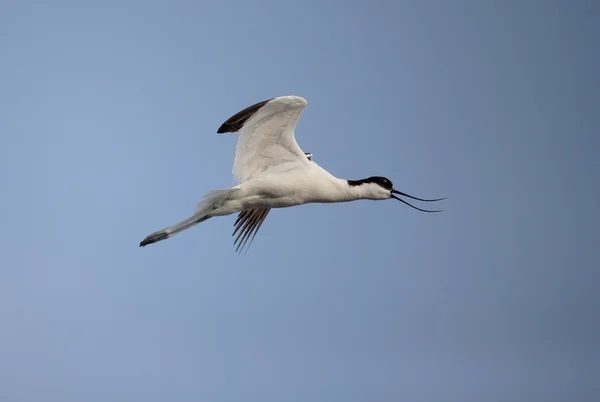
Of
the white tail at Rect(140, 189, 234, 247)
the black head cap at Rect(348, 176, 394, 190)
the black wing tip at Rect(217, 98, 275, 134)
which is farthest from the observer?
the black head cap at Rect(348, 176, 394, 190)

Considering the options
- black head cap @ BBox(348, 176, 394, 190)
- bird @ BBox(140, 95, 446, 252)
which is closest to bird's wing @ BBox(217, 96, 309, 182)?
bird @ BBox(140, 95, 446, 252)

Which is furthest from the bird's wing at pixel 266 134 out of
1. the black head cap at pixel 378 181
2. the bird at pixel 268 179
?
the black head cap at pixel 378 181

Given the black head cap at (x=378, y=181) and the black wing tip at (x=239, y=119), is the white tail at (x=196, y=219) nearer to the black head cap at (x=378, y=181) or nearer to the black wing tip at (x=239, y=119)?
the black wing tip at (x=239, y=119)

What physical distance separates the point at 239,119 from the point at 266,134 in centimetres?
63

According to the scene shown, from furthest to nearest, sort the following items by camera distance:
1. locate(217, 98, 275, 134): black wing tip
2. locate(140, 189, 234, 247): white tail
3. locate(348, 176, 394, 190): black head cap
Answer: locate(348, 176, 394, 190): black head cap → locate(140, 189, 234, 247): white tail → locate(217, 98, 275, 134): black wing tip

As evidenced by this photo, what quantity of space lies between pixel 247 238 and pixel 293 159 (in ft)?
7.88

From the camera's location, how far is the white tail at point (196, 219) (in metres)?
14.5

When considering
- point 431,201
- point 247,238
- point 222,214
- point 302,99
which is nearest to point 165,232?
point 222,214

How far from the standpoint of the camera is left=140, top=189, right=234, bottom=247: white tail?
14453 mm

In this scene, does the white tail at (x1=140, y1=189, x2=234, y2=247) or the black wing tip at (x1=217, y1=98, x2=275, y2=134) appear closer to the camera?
the black wing tip at (x1=217, y1=98, x2=275, y2=134)

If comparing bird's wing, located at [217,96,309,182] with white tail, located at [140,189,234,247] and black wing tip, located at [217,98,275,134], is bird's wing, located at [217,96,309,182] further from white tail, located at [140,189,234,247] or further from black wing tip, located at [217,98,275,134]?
white tail, located at [140,189,234,247]

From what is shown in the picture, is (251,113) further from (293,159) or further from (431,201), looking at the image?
(431,201)

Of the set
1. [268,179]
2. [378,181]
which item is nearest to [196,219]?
[268,179]

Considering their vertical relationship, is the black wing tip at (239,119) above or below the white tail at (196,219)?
above
